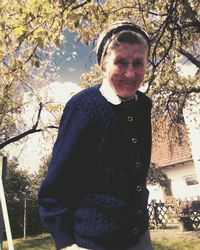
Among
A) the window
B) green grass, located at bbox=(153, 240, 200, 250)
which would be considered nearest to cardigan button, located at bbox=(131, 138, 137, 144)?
green grass, located at bbox=(153, 240, 200, 250)

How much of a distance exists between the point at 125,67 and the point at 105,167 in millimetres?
526

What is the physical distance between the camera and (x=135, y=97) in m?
1.89

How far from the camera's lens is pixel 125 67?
1.74m

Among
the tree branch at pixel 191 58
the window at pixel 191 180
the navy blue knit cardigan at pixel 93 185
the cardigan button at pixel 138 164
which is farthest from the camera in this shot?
the window at pixel 191 180

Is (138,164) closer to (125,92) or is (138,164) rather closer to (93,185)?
(93,185)

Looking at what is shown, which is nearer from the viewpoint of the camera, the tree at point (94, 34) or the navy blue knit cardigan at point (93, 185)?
the navy blue knit cardigan at point (93, 185)

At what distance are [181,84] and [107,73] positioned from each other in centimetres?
1379

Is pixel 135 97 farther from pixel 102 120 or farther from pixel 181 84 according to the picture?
pixel 181 84

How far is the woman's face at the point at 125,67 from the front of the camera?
1.73 m

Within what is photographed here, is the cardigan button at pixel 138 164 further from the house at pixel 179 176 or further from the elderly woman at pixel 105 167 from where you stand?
the house at pixel 179 176

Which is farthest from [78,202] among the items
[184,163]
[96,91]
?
[184,163]

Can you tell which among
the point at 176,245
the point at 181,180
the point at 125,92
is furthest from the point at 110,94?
the point at 181,180

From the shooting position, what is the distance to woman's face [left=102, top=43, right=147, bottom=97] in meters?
1.73

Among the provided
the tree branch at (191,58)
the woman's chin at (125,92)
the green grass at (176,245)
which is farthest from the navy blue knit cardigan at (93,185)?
the tree branch at (191,58)
